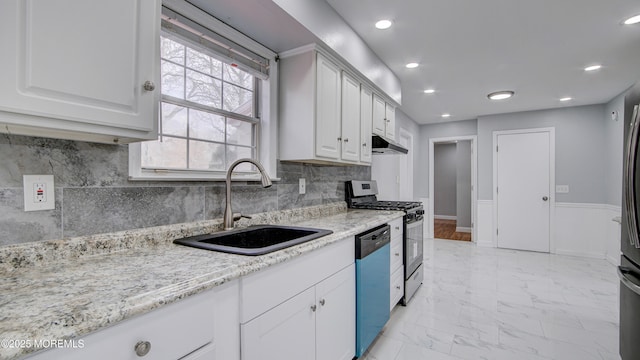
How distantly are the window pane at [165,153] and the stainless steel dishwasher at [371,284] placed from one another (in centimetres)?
112

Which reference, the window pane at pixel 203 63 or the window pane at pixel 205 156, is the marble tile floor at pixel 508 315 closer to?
the window pane at pixel 205 156

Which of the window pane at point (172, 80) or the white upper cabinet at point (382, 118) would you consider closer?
the window pane at point (172, 80)

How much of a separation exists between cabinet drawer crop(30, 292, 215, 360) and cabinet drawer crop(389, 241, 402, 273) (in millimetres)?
1751

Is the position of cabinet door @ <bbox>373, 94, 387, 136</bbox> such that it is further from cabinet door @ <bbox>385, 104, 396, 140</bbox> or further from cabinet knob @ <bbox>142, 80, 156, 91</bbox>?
cabinet knob @ <bbox>142, 80, 156, 91</bbox>

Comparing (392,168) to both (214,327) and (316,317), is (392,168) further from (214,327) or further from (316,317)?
(214,327)

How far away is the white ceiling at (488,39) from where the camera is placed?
6.48 ft

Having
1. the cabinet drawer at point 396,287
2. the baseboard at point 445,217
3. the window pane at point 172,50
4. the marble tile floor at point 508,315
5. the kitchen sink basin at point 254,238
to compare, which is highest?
the window pane at point 172,50

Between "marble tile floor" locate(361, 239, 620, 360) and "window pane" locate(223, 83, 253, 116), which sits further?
"marble tile floor" locate(361, 239, 620, 360)

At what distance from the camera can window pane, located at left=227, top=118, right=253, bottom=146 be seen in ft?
6.34

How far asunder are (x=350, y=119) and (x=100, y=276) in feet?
6.73

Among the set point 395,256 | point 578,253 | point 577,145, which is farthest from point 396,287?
point 577,145

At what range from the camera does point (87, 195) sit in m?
1.15

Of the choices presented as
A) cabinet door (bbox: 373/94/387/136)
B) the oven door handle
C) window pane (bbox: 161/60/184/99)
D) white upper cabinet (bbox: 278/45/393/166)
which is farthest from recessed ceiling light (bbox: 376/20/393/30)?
the oven door handle

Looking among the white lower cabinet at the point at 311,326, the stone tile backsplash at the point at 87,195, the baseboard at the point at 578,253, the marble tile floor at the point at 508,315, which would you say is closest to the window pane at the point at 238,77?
the stone tile backsplash at the point at 87,195
